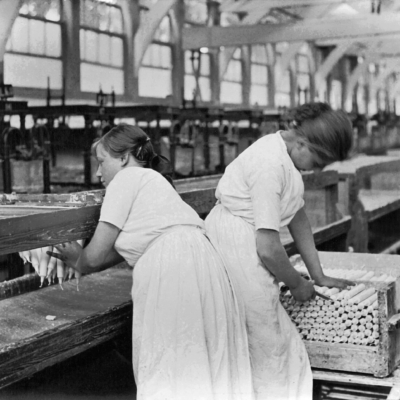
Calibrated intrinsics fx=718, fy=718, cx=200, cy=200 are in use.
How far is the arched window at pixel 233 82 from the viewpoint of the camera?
655 inches

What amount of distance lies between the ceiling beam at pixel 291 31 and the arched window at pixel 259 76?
3.26m

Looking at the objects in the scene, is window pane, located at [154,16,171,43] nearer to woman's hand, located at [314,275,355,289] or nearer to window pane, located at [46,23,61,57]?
window pane, located at [46,23,61,57]

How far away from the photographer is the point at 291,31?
14109 mm

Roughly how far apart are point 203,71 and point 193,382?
45.7 ft

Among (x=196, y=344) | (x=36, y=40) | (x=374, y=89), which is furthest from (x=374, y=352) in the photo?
(x=374, y=89)

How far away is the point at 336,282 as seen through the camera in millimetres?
2652

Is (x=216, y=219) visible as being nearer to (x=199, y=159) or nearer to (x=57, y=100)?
(x=199, y=159)

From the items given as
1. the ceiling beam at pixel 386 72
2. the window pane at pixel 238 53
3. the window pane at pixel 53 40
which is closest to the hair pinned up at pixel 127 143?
the window pane at pixel 53 40

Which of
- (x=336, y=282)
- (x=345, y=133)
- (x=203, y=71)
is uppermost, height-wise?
(x=203, y=71)

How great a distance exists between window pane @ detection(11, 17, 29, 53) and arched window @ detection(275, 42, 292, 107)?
935 centimetres

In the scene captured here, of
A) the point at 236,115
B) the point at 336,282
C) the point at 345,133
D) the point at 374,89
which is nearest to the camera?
the point at 345,133

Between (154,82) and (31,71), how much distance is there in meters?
3.81

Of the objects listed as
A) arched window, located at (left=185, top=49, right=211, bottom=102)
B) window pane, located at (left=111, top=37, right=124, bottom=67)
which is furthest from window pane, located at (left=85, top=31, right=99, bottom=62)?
arched window, located at (left=185, top=49, right=211, bottom=102)

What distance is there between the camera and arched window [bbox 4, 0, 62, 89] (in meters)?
10.2
